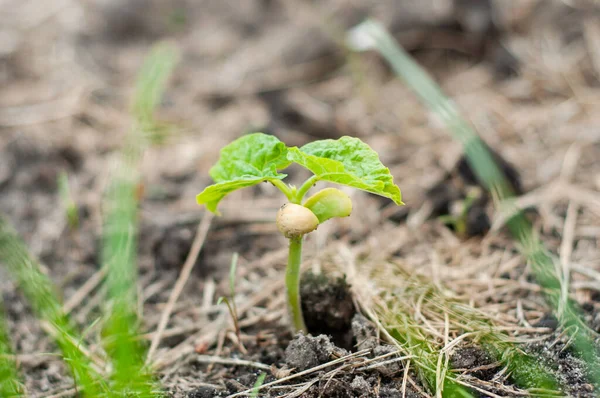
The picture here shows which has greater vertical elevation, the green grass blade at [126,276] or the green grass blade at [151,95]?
the green grass blade at [151,95]

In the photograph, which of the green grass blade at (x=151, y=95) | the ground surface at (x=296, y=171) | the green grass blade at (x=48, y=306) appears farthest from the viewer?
the green grass blade at (x=151, y=95)

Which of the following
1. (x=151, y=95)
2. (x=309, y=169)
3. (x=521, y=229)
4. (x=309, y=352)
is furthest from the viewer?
(x=151, y=95)

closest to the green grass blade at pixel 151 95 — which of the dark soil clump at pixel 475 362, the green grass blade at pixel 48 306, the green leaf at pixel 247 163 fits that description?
the green grass blade at pixel 48 306

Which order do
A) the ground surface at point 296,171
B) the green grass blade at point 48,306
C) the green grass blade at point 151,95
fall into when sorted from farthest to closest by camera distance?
the green grass blade at point 151,95
the ground surface at point 296,171
the green grass blade at point 48,306

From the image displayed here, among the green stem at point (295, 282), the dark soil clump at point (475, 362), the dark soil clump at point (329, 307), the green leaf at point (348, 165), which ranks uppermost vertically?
the green leaf at point (348, 165)

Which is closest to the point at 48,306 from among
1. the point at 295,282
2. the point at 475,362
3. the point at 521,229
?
the point at 295,282

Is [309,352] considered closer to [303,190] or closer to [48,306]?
[303,190]

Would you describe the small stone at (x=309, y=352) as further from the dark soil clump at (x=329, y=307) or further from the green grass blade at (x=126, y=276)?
the green grass blade at (x=126, y=276)
